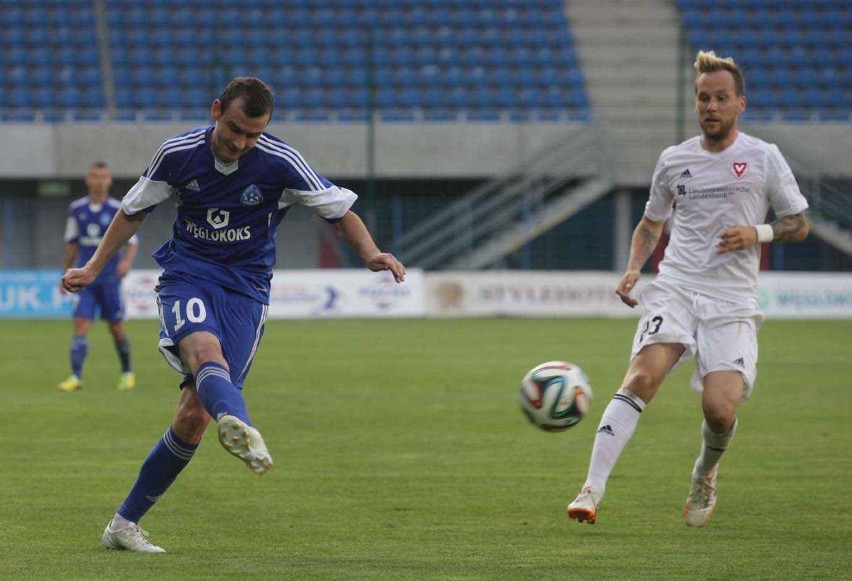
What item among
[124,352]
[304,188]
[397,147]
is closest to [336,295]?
[397,147]

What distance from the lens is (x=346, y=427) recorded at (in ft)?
36.2

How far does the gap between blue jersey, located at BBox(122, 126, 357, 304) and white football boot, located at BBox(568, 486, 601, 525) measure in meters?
1.61

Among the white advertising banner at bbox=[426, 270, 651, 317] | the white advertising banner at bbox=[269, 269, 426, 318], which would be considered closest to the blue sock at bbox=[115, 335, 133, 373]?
the white advertising banner at bbox=[269, 269, 426, 318]

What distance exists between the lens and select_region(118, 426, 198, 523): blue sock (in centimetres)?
600

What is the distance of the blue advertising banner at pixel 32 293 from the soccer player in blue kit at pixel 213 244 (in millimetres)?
21127

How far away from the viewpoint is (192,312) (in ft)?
18.9

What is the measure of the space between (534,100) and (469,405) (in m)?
21.9

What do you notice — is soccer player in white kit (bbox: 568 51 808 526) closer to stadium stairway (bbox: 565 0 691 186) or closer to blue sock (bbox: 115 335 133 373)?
blue sock (bbox: 115 335 133 373)

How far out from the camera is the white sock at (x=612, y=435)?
20.4 feet

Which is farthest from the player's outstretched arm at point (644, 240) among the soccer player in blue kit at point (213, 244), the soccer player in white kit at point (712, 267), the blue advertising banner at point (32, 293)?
the blue advertising banner at point (32, 293)

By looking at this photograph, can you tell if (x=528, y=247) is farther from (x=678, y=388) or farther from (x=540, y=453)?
(x=540, y=453)

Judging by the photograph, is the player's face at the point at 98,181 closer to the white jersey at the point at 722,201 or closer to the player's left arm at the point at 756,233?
the white jersey at the point at 722,201

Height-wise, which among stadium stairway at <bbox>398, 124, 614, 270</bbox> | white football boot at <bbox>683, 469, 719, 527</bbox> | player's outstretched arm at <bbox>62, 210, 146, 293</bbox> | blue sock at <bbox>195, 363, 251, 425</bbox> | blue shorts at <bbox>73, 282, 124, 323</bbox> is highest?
player's outstretched arm at <bbox>62, 210, 146, 293</bbox>

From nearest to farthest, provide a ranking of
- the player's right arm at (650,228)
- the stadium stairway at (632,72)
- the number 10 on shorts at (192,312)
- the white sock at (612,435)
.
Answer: the number 10 on shorts at (192,312) → the white sock at (612,435) → the player's right arm at (650,228) → the stadium stairway at (632,72)
